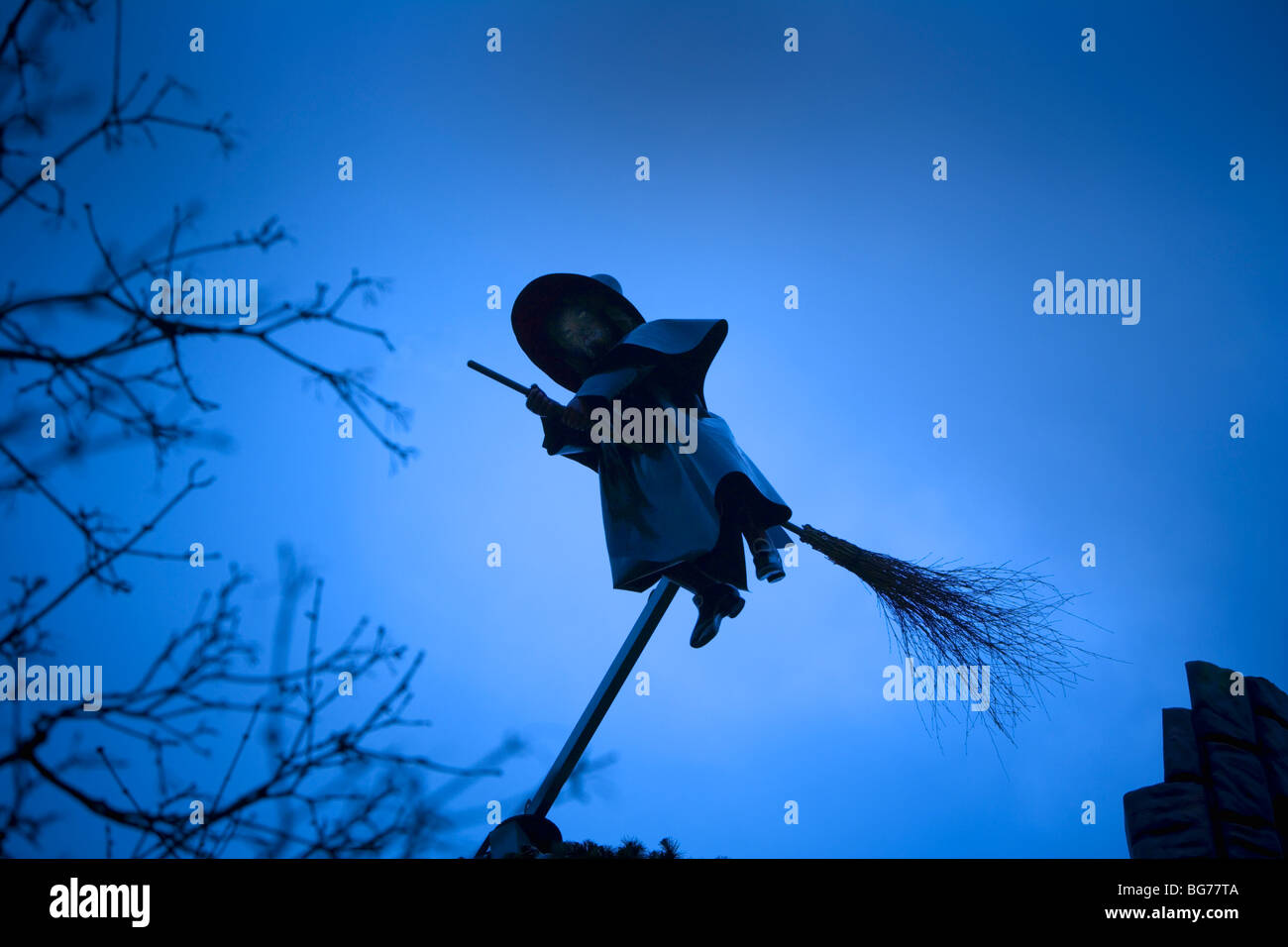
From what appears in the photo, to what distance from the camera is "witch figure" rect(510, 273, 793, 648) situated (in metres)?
5.89

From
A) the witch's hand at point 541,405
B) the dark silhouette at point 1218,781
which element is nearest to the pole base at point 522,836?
the witch's hand at point 541,405

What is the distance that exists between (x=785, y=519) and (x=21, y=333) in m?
3.75

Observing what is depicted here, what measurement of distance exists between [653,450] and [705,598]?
958mm

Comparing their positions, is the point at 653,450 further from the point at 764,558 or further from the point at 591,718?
the point at 591,718

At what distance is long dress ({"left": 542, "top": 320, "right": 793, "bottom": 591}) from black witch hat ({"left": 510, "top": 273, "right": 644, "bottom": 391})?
0.30 m

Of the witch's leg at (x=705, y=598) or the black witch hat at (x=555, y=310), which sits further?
the black witch hat at (x=555, y=310)

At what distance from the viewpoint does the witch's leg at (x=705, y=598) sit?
582 cm

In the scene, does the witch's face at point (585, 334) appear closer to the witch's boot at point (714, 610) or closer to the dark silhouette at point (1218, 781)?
the witch's boot at point (714, 610)

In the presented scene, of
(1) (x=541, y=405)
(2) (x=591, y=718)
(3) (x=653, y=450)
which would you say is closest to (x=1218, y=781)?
(2) (x=591, y=718)

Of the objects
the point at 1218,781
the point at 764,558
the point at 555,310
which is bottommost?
the point at 1218,781

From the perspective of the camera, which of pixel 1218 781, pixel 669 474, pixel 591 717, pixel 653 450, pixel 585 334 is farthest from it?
pixel 585 334

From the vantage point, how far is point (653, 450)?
20.7 ft

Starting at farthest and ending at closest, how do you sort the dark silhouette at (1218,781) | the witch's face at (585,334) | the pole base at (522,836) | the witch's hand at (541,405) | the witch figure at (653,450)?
the witch's face at (585,334) < the witch's hand at (541,405) < the witch figure at (653,450) < the pole base at (522,836) < the dark silhouette at (1218,781)

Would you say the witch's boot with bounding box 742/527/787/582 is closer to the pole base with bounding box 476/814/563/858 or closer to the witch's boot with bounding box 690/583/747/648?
the witch's boot with bounding box 690/583/747/648
